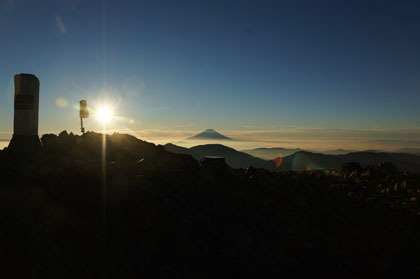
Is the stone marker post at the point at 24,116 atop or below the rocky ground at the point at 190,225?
atop

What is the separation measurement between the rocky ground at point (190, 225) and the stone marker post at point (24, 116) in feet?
2.08

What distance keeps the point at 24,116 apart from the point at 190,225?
8758mm

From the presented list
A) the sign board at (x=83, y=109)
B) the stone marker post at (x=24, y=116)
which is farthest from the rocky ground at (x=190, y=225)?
the sign board at (x=83, y=109)

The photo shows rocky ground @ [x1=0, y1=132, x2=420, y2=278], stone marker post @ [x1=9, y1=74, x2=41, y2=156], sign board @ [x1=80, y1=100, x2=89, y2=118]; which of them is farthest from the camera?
sign board @ [x1=80, y1=100, x2=89, y2=118]

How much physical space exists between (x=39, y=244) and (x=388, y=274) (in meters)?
9.26

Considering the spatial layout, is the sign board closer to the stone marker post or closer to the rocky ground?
the stone marker post

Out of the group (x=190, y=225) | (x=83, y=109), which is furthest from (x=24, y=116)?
(x=190, y=225)

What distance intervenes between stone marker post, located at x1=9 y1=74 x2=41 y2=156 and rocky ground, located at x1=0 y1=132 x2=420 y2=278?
634 millimetres

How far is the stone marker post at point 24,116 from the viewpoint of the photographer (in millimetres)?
11719

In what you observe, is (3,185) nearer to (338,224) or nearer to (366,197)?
(338,224)

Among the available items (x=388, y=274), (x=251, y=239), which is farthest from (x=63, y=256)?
(x=388, y=274)

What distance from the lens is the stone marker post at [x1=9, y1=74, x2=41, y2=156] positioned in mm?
11719

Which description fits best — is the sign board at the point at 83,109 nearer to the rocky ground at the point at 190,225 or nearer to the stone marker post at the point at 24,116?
the stone marker post at the point at 24,116

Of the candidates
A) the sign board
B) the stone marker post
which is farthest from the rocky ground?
the sign board
